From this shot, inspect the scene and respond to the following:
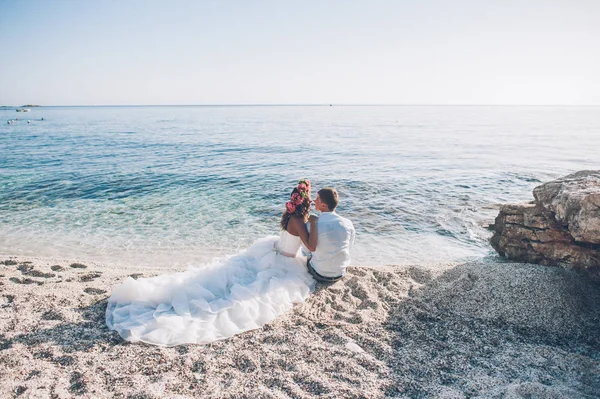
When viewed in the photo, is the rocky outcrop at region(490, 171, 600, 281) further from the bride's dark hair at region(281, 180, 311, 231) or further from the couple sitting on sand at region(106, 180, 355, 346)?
the bride's dark hair at region(281, 180, 311, 231)

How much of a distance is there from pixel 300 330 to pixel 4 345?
3.83 meters

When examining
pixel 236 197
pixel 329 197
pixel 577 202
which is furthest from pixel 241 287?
pixel 236 197

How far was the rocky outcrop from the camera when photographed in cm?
627

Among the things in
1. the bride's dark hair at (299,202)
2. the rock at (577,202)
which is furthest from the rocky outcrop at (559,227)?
the bride's dark hair at (299,202)

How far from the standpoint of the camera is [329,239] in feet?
20.7

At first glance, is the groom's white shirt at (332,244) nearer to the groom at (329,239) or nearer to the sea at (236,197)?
the groom at (329,239)

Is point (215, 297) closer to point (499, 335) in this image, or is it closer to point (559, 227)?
point (499, 335)

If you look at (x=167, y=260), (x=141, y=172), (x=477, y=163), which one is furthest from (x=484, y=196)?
(x=141, y=172)

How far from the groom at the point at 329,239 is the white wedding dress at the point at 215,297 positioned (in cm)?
31

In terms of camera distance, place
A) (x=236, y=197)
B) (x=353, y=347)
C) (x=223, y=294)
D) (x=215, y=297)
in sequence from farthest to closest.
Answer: (x=236, y=197) → (x=223, y=294) → (x=215, y=297) → (x=353, y=347)

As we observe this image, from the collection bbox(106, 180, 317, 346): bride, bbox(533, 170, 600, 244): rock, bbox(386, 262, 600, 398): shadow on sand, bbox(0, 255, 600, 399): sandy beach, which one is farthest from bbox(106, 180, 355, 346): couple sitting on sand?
bbox(533, 170, 600, 244): rock

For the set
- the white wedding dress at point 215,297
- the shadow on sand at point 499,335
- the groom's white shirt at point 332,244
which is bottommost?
the shadow on sand at point 499,335

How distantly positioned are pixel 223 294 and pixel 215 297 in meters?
0.15

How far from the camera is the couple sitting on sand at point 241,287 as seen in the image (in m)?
4.92
